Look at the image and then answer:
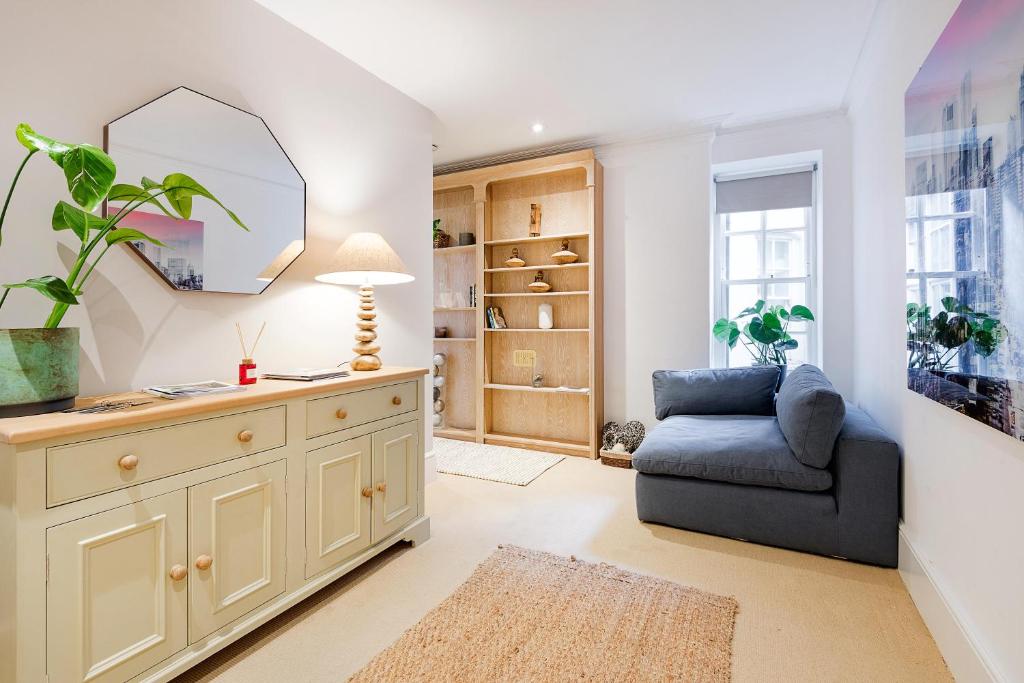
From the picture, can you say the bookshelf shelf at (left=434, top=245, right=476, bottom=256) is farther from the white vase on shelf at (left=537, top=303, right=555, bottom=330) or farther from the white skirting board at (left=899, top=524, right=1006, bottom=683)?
the white skirting board at (left=899, top=524, right=1006, bottom=683)

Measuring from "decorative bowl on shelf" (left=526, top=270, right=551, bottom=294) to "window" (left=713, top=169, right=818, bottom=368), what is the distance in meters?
1.37

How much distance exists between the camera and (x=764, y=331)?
363 cm

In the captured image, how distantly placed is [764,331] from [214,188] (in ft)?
11.3

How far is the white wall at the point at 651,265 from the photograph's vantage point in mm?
3824

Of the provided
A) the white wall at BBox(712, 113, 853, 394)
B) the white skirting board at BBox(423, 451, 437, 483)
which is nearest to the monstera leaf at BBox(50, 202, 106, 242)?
the white skirting board at BBox(423, 451, 437, 483)

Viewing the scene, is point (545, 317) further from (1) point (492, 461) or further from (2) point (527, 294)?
(1) point (492, 461)

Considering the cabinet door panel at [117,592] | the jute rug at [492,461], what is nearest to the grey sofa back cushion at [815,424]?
the jute rug at [492,461]

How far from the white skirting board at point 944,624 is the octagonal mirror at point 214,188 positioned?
2.76 meters

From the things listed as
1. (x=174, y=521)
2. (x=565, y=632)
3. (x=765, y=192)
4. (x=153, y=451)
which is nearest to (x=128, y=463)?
(x=153, y=451)

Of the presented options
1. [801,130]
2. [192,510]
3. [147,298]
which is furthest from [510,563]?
[801,130]

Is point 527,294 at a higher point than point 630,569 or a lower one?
higher

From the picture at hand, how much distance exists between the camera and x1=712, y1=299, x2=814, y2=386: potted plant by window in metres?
3.61

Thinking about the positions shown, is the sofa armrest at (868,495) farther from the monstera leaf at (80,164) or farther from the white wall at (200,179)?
the monstera leaf at (80,164)

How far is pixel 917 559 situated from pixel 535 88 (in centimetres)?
304
